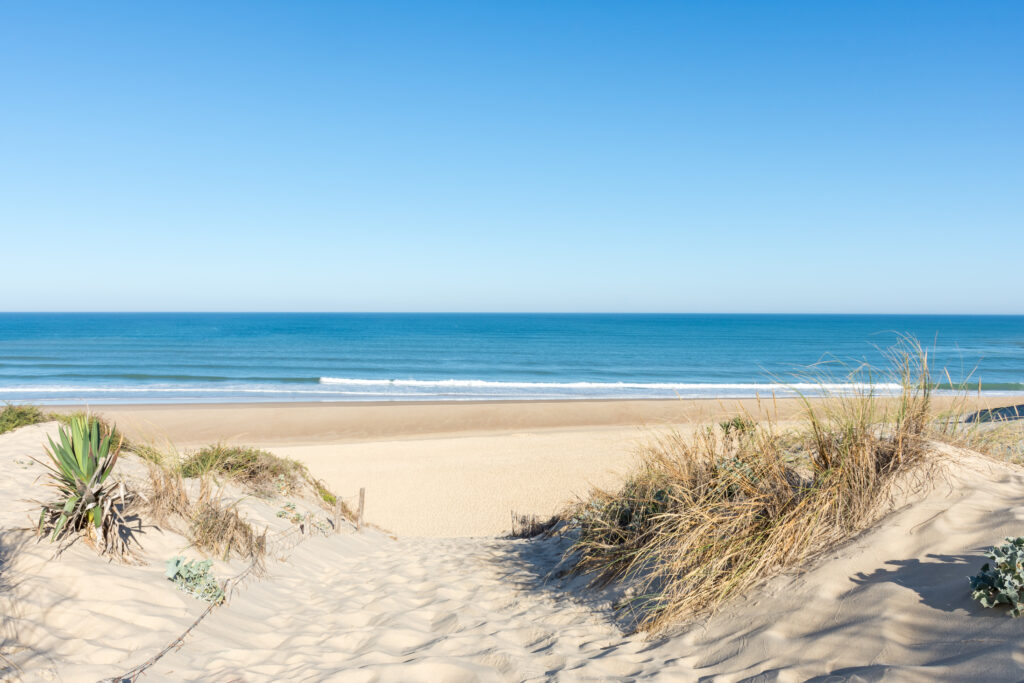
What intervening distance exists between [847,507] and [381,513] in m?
9.50

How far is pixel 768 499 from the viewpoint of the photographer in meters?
3.84

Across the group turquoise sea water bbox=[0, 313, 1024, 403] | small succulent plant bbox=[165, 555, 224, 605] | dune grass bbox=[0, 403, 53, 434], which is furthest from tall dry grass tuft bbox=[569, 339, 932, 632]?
turquoise sea water bbox=[0, 313, 1024, 403]

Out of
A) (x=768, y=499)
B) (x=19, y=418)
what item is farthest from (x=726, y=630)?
(x=19, y=418)

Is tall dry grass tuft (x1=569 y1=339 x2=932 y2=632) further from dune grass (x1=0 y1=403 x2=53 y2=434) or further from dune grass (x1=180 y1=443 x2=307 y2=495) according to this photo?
dune grass (x1=0 y1=403 x2=53 y2=434)

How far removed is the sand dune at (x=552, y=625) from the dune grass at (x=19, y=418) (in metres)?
6.14

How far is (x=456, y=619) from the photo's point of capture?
14.3 ft

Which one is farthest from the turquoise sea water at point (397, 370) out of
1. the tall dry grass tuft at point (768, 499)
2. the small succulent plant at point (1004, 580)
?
the small succulent plant at point (1004, 580)

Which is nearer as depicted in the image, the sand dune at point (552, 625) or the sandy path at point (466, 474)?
the sand dune at point (552, 625)

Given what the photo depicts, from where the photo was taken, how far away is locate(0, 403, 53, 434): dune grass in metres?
9.72

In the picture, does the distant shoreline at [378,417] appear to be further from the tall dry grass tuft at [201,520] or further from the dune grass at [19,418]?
the tall dry grass tuft at [201,520]

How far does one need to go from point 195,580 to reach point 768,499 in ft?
14.3

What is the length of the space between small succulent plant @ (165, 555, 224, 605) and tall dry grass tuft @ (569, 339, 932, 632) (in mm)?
3150

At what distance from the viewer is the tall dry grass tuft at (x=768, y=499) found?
11.7 feet

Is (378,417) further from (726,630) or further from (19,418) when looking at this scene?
(726,630)
